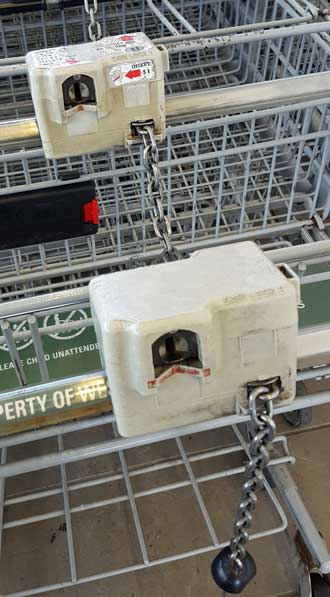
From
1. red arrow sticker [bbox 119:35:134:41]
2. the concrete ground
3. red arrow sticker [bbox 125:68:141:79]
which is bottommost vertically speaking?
the concrete ground

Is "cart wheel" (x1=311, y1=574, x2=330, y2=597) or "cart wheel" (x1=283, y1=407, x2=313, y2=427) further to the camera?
"cart wheel" (x1=283, y1=407, x2=313, y2=427)

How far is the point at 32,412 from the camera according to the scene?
75cm

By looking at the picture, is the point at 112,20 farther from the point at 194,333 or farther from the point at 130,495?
the point at 194,333

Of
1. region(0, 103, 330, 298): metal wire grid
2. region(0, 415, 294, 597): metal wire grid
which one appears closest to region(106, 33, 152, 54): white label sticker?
region(0, 103, 330, 298): metal wire grid

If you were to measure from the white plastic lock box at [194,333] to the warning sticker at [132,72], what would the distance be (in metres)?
0.51

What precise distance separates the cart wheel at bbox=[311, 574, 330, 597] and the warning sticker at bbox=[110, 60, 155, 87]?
109cm

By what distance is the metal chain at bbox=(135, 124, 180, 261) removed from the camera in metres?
0.88

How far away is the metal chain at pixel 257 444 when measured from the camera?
63cm

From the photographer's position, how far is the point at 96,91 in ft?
3.46

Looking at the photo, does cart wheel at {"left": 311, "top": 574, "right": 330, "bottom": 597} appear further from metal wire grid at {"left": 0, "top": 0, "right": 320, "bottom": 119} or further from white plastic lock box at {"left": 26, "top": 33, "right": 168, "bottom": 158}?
metal wire grid at {"left": 0, "top": 0, "right": 320, "bottom": 119}

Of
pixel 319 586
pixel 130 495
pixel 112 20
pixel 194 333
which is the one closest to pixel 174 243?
pixel 130 495

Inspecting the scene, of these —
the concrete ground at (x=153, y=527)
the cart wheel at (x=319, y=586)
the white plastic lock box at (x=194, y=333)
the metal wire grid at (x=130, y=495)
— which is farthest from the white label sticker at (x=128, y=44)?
the cart wheel at (x=319, y=586)

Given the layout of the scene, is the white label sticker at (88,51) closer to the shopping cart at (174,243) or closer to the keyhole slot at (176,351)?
the shopping cart at (174,243)

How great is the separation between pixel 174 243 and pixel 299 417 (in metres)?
0.59
